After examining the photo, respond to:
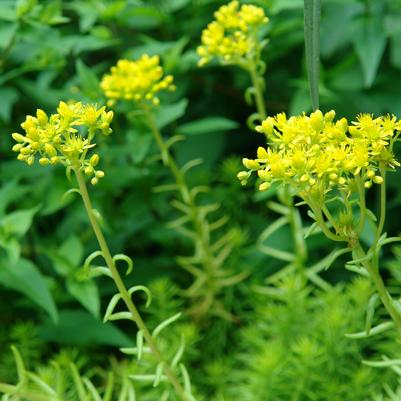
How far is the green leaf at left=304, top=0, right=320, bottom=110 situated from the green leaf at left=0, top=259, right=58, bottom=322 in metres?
0.60

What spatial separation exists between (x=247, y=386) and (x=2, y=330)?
0.51 meters

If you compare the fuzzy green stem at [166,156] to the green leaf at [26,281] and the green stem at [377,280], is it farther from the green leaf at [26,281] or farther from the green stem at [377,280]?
the green stem at [377,280]

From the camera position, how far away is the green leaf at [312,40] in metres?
0.74

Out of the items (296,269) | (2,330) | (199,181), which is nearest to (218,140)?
(199,181)

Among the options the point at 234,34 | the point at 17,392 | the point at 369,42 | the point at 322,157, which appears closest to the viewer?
the point at 322,157

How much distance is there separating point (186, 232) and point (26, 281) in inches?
10.5

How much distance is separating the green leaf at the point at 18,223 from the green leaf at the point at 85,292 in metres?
0.11

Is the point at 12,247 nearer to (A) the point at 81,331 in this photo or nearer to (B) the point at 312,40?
(A) the point at 81,331

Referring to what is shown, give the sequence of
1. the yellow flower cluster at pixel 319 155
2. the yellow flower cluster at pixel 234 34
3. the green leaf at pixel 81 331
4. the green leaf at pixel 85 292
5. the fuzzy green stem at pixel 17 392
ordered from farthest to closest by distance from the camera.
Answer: the green leaf at pixel 81 331 → the green leaf at pixel 85 292 → the yellow flower cluster at pixel 234 34 → the fuzzy green stem at pixel 17 392 → the yellow flower cluster at pixel 319 155

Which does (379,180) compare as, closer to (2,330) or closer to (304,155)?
(304,155)

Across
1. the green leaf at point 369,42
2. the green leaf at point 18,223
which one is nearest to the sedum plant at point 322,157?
the green leaf at point 18,223

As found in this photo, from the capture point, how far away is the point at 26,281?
46.9 inches

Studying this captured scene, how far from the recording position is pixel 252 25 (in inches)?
42.2

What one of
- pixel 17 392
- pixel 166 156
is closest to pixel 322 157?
pixel 17 392
